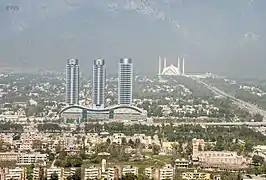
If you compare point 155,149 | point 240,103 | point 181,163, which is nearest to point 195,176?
point 181,163

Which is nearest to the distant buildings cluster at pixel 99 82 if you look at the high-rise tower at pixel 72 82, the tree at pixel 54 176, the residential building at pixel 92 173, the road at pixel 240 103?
the high-rise tower at pixel 72 82

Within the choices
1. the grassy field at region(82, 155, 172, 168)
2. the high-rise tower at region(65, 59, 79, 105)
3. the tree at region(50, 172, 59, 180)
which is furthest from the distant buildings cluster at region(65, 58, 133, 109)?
the tree at region(50, 172, 59, 180)

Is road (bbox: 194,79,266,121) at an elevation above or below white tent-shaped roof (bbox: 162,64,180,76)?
below

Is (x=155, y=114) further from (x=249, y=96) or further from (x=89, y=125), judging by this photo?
(x=249, y=96)

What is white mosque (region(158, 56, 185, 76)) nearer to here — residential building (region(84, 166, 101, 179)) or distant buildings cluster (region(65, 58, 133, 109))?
distant buildings cluster (region(65, 58, 133, 109))

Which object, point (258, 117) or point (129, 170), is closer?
point (129, 170)

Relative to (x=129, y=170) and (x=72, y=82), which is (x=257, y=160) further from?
(x=72, y=82)

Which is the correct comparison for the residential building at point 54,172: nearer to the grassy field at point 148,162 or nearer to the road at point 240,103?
the grassy field at point 148,162
